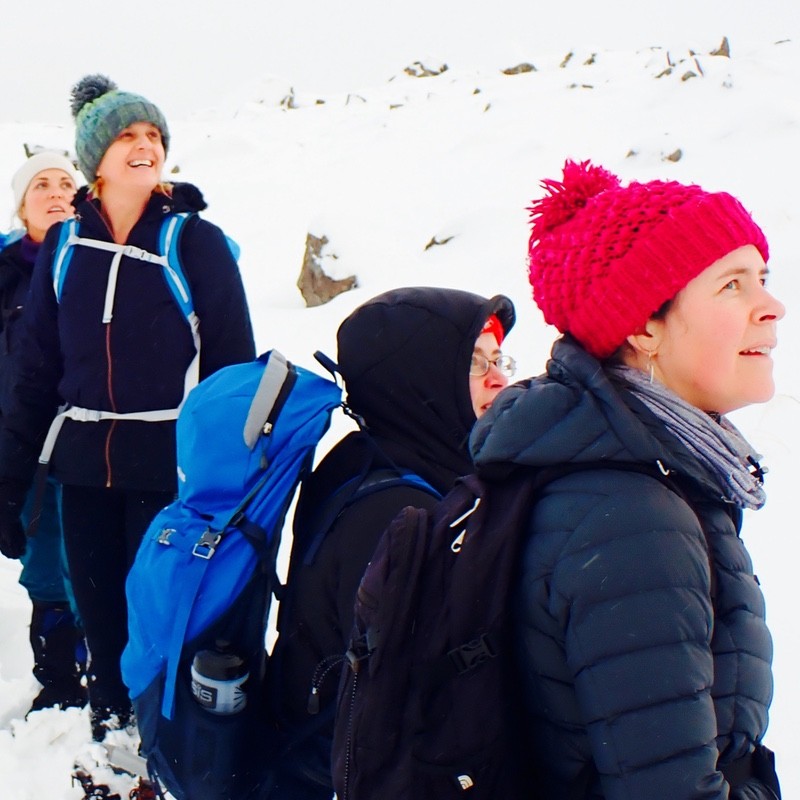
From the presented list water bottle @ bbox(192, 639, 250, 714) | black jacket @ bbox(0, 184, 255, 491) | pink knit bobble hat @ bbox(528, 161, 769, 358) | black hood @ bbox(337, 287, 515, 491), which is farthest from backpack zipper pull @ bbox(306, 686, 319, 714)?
black jacket @ bbox(0, 184, 255, 491)

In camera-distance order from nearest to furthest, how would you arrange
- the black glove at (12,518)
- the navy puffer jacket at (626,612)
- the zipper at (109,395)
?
the navy puffer jacket at (626,612) → the zipper at (109,395) → the black glove at (12,518)

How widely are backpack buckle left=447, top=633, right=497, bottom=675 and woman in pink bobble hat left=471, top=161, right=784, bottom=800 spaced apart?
0.19 ft

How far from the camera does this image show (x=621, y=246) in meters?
1.29

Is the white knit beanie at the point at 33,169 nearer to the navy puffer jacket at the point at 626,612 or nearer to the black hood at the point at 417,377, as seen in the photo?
the black hood at the point at 417,377

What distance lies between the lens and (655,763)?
1.05m

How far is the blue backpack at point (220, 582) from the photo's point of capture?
185cm

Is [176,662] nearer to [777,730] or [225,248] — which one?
[225,248]

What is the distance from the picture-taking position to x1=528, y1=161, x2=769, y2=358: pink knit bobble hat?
126cm

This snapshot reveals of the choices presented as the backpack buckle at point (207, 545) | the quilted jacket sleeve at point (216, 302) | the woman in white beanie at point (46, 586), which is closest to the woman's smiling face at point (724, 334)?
the backpack buckle at point (207, 545)

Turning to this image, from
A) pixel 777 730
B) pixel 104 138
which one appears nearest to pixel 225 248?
pixel 104 138

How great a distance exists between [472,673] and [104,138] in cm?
234

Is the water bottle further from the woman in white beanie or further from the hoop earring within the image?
the woman in white beanie

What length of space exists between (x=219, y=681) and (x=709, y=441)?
1177 mm

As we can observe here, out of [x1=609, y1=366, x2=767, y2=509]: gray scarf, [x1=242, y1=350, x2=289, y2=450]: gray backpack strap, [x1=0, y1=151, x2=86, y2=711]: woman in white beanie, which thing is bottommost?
[x1=0, y1=151, x2=86, y2=711]: woman in white beanie
